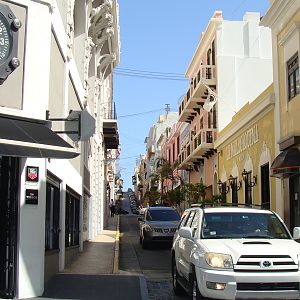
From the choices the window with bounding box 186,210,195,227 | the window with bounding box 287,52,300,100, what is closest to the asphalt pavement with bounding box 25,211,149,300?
the window with bounding box 186,210,195,227

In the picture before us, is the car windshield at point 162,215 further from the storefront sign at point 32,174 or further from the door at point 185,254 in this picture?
the storefront sign at point 32,174

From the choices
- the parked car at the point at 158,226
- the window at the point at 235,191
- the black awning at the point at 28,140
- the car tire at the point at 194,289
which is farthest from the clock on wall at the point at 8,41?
the window at the point at 235,191

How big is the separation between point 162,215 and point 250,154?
16.6 feet

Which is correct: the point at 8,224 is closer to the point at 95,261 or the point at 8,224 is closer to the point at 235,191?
the point at 95,261

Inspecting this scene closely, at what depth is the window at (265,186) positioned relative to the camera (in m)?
23.2

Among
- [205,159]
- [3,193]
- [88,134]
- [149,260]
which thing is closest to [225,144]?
[205,159]

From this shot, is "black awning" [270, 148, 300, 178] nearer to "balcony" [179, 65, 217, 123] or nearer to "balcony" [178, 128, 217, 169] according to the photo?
"balcony" [178, 128, 217, 169]

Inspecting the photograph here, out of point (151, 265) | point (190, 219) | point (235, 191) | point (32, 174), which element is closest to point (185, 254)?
point (190, 219)

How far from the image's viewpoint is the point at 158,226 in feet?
75.5

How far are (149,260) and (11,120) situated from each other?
9939mm

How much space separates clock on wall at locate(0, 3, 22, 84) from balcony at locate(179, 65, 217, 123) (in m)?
26.5

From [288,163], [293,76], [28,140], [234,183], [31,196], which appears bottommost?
[31,196]

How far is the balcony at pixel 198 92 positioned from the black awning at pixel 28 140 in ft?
87.5

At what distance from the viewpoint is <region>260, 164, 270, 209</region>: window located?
23203 millimetres
